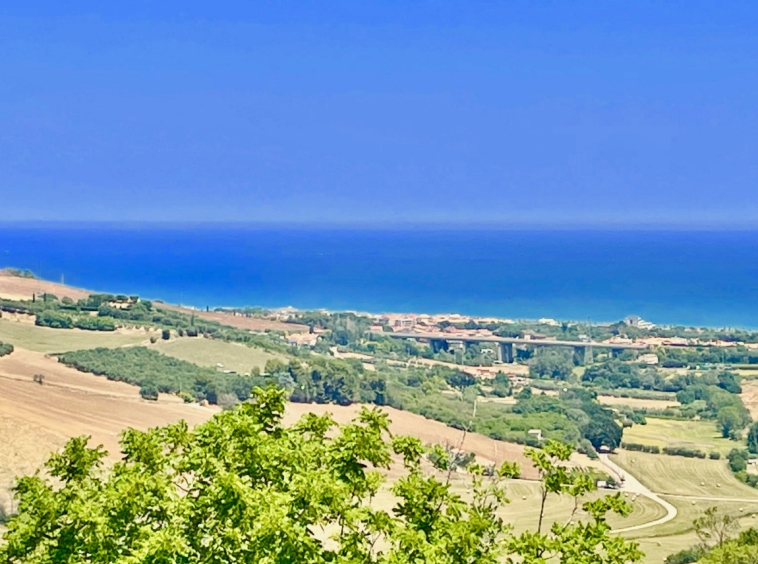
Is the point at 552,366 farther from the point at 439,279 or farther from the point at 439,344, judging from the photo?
the point at 439,279

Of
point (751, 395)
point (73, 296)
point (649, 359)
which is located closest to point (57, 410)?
point (73, 296)

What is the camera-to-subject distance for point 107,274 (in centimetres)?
7412

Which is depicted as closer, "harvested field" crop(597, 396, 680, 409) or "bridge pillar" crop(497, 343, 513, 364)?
"harvested field" crop(597, 396, 680, 409)

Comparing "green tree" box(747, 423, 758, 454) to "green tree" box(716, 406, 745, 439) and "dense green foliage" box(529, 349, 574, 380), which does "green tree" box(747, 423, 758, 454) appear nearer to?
"green tree" box(716, 406, 745, 439)

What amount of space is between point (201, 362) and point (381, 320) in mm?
14823

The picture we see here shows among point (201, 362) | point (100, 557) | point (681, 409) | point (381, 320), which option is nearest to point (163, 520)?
point (100, 557)

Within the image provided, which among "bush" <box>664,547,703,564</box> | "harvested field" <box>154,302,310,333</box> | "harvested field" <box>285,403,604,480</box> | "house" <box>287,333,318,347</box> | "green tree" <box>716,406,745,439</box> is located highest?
"harvested field" <box>154,302,310,333</box>

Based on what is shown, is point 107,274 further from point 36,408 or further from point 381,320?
point 36,408

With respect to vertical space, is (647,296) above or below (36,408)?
above

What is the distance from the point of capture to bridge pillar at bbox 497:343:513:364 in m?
34.6

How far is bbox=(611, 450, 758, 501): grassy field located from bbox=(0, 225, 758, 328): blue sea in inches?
1316

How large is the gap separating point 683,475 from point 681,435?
3.98 meters

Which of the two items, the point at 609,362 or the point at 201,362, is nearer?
the point at 201,362

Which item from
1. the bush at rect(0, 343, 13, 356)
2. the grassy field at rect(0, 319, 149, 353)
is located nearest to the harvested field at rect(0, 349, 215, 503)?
the bush at rect(0, 343, 13, 356)
